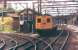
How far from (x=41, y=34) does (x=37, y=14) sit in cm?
171

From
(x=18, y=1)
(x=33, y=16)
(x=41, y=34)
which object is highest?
(x=18, y=1)

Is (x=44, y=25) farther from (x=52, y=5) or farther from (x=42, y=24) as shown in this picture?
(x=52, y=5)

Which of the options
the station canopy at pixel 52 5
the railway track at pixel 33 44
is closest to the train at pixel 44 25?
the station canopy at pixel 52 5

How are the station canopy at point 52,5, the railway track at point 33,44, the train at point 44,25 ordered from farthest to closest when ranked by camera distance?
the station canopy at point 52,5
the train at point 44,25
the railway track at point 33,44

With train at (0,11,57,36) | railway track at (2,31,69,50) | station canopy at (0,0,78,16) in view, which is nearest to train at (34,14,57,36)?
train at (0,11,57,36)

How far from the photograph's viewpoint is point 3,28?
11836mm

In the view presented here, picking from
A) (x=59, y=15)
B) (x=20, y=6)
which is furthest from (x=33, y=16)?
(x=59, y=15)

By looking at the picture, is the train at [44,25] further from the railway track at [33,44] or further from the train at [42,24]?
the railway track at [33,44]

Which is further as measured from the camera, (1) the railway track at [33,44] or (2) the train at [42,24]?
(2) the train at [42,24]

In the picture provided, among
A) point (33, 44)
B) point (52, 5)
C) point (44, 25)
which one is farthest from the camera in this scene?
point (52, 5)

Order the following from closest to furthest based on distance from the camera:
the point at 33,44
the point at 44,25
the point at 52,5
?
the point at 33,44 < the point at 44,25 < the point at 52,5

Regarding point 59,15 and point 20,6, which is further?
point 59,15

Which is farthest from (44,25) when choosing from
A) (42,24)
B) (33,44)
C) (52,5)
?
(33,44)

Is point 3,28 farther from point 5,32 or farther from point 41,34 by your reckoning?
point 41,34
